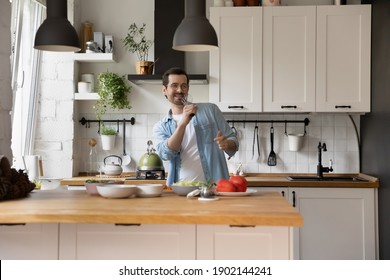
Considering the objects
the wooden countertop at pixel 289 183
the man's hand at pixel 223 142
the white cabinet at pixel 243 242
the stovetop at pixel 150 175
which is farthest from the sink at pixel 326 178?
the white cabinet at pixel 243 242

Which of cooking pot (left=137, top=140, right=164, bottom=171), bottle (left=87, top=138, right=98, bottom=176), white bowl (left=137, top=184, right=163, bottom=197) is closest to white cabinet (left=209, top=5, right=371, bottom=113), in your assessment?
cooking pot (left=137, top=140, right=164, bottom=171)

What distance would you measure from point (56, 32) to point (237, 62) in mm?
2055

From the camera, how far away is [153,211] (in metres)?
2.54

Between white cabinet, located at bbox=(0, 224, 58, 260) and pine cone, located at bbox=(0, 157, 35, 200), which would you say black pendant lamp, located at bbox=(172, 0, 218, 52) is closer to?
pine cone, located at bbox=(0, 157, 35, 200)

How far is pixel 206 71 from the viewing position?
18.1ft

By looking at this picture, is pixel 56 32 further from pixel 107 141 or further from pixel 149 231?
pixel 107 141

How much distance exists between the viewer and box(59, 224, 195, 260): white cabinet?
2566mm

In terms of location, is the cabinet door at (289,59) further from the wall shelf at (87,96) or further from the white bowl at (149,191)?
the white bowl at (149,191)

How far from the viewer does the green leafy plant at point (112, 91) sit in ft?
17.5

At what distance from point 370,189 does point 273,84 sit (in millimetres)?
1201

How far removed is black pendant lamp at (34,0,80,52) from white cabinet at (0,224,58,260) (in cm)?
122

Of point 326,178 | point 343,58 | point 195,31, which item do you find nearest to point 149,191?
point 195,31

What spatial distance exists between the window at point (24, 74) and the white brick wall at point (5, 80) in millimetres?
1049
